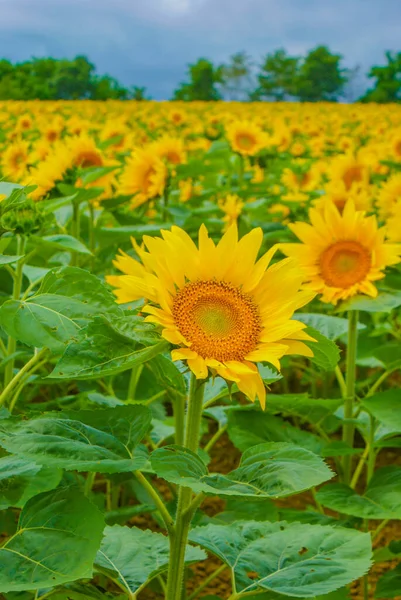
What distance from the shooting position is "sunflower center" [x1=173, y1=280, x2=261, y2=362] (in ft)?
3.42

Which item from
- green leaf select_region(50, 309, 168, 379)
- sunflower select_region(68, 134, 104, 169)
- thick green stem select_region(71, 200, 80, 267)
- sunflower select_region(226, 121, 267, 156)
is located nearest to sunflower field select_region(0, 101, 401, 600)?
green leaf select_region(50, 309, 168, 379)

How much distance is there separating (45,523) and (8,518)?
0.70 metres

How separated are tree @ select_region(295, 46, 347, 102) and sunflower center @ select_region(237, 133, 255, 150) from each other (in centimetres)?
3814

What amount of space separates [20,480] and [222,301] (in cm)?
45

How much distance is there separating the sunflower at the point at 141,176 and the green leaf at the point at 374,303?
1.41 metres

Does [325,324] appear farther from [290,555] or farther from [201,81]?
[201,81]

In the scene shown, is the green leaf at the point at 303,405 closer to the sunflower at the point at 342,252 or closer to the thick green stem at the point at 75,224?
the sunflower at the point at 342,252

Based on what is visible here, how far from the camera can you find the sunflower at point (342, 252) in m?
1.84

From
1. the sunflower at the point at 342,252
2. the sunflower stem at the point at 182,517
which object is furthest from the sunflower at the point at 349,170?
the sunflower stem at the point at 182,517

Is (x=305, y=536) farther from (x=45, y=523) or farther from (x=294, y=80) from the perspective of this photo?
(x=294, y=80)

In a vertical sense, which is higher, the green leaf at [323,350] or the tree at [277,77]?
the tree at [277,77]

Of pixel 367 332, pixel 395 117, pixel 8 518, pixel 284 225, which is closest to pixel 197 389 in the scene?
pixel 8 518

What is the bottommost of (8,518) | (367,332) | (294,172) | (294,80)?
(8,518)

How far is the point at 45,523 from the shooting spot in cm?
107
